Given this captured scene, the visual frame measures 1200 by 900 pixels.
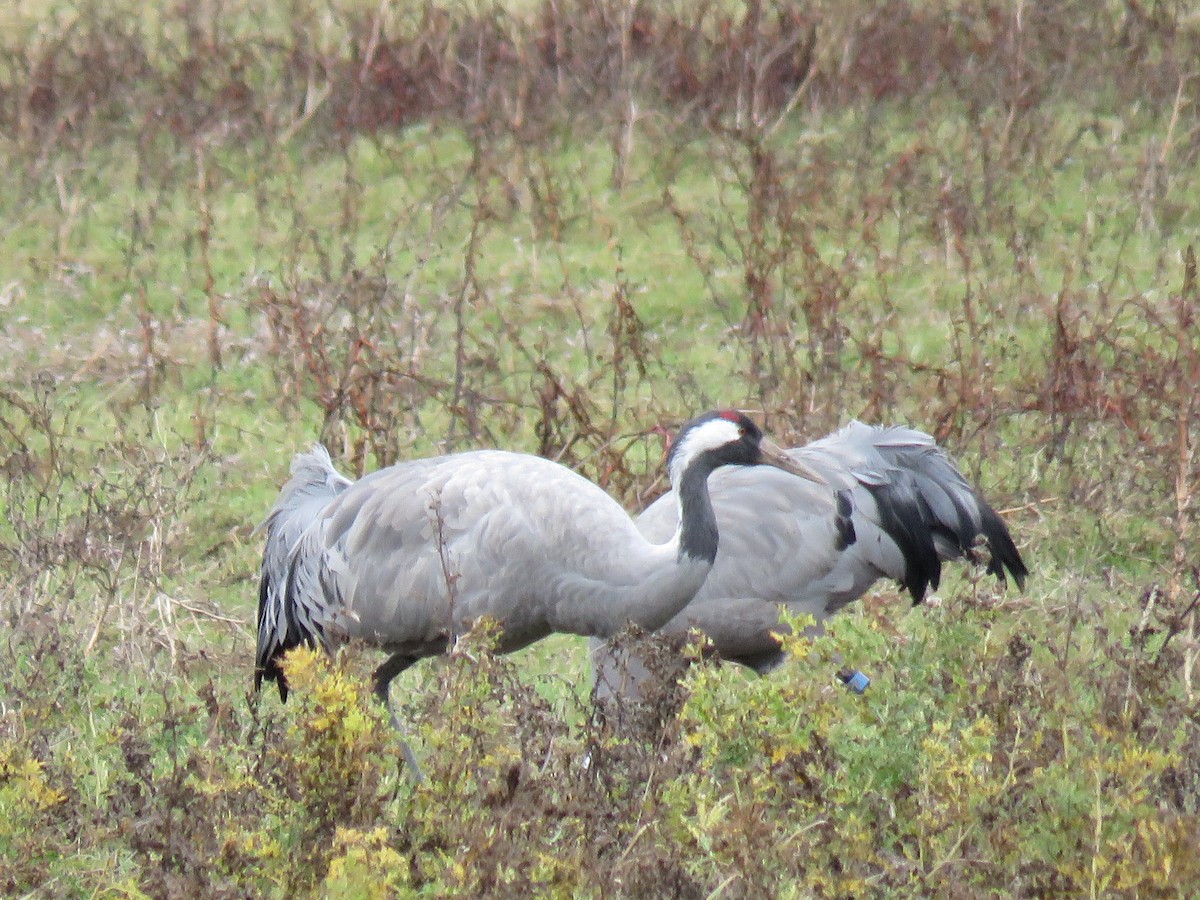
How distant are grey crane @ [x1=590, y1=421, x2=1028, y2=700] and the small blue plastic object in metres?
1.48

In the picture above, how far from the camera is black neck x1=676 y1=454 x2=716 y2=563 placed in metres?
4.79

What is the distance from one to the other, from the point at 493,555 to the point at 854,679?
1.53 metres

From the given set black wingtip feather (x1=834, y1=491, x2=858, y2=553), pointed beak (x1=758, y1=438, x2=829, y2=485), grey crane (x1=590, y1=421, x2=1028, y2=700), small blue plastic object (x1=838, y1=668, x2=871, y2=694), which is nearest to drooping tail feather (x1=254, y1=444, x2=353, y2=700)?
grey crane (x1=590, y1=421, x2=1028, y2=700)

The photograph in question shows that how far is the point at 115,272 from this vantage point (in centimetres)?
1005

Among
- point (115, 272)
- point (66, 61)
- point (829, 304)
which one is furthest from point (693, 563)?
point (66, 61)

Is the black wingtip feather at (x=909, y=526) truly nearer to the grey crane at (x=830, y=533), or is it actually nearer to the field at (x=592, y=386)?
the grey crane at (x=830, y=533)

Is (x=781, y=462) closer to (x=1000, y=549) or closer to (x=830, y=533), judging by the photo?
(x=830, y=533)

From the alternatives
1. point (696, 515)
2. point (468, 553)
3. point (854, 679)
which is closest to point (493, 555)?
point (468, 553)

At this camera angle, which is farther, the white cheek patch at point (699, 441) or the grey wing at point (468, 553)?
the grey wing at point (468, 553)

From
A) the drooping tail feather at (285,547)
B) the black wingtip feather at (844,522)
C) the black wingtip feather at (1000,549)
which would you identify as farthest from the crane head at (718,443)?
the drooping tail feather at (285,547)

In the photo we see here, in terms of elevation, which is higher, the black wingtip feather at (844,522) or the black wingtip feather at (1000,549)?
the black wingtip feather at (844,522)

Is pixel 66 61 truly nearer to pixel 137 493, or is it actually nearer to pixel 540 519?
pixel 137 493

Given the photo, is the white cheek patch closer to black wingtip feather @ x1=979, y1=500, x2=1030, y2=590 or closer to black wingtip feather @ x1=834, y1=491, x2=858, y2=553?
black wingtip feather @ x1=834, y1=491, x2=858, y2=553

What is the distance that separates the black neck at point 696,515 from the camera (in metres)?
4.79
